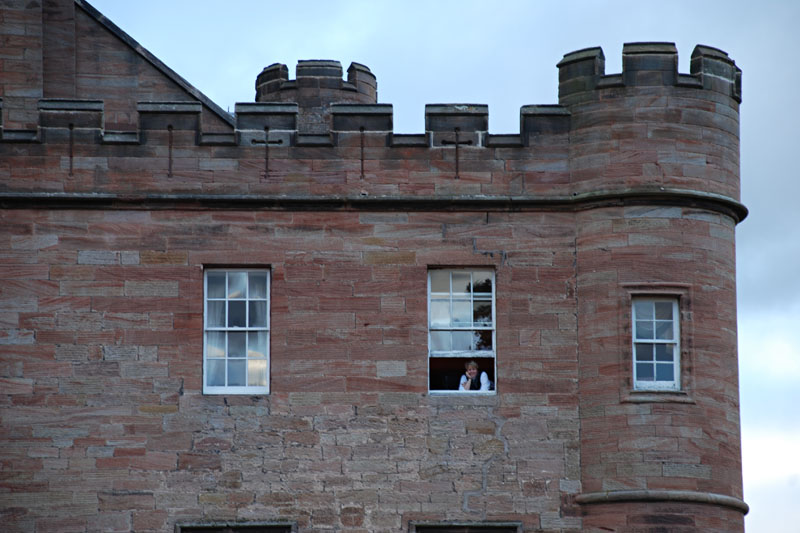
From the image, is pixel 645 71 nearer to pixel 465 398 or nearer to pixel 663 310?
pixel 663 310

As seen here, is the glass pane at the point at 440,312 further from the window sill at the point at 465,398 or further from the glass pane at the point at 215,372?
the glass pane at the point at 215,372

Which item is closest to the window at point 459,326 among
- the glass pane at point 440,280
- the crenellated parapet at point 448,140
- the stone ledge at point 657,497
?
the glass pane at point 440,280

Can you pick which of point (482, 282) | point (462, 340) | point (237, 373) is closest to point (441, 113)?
point (482, 282)

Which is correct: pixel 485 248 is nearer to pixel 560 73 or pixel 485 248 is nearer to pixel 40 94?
pixel 560 73

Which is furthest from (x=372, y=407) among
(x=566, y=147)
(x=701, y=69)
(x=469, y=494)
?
(x=701, y=69)

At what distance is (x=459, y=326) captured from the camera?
3044 centimetres

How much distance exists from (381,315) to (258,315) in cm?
191

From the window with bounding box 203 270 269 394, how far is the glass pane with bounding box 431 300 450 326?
2586 mm

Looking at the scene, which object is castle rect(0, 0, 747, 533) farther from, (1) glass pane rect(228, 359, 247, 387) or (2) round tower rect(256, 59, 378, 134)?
(2) round tower rect(256, 59, 378, 134)

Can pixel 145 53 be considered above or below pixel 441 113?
above

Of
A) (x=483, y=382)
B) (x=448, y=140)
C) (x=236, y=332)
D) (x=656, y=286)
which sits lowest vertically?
(x=483, y=382)

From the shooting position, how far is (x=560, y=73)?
102 feet

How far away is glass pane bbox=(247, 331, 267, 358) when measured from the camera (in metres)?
30.2

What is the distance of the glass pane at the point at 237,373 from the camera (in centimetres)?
3014
